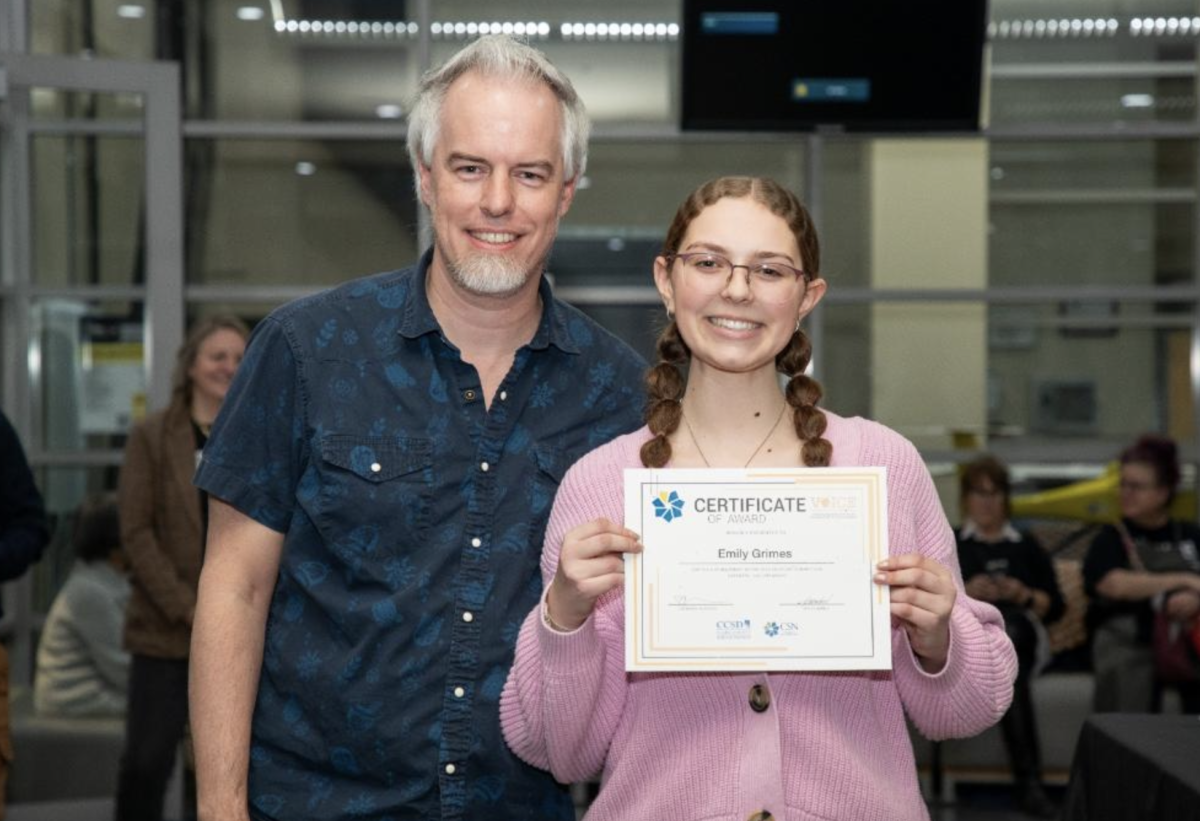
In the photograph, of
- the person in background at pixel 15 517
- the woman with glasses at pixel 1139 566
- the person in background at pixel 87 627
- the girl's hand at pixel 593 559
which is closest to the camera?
the girl's hand at pixel 593 559

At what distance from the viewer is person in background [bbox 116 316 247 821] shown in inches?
212

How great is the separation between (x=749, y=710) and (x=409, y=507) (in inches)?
24.1

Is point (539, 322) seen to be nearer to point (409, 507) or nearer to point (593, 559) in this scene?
point (409, 507)

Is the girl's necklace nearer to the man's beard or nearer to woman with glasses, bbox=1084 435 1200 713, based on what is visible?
the man's beard

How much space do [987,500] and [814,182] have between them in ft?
6.20

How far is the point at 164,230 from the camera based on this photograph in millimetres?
6980

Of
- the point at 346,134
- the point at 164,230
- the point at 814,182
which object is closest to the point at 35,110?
the point at 164,230

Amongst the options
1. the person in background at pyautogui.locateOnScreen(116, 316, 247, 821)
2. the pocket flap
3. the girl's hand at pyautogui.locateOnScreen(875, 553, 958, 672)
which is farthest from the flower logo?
the person in background at pyautogui.locateOnScreen(116, 316, 247, 821)

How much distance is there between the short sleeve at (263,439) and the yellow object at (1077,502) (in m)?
6.00

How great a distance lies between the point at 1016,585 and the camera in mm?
6906

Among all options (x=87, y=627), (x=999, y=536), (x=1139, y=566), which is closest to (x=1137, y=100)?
(x=999, y=536)

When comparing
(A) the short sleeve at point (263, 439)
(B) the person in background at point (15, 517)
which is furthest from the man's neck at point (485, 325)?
(B) the person in background at point (15, 517)

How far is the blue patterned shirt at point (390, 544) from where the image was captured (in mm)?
2396

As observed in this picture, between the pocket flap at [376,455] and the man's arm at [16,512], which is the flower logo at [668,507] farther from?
the man's arm at [16,512]
